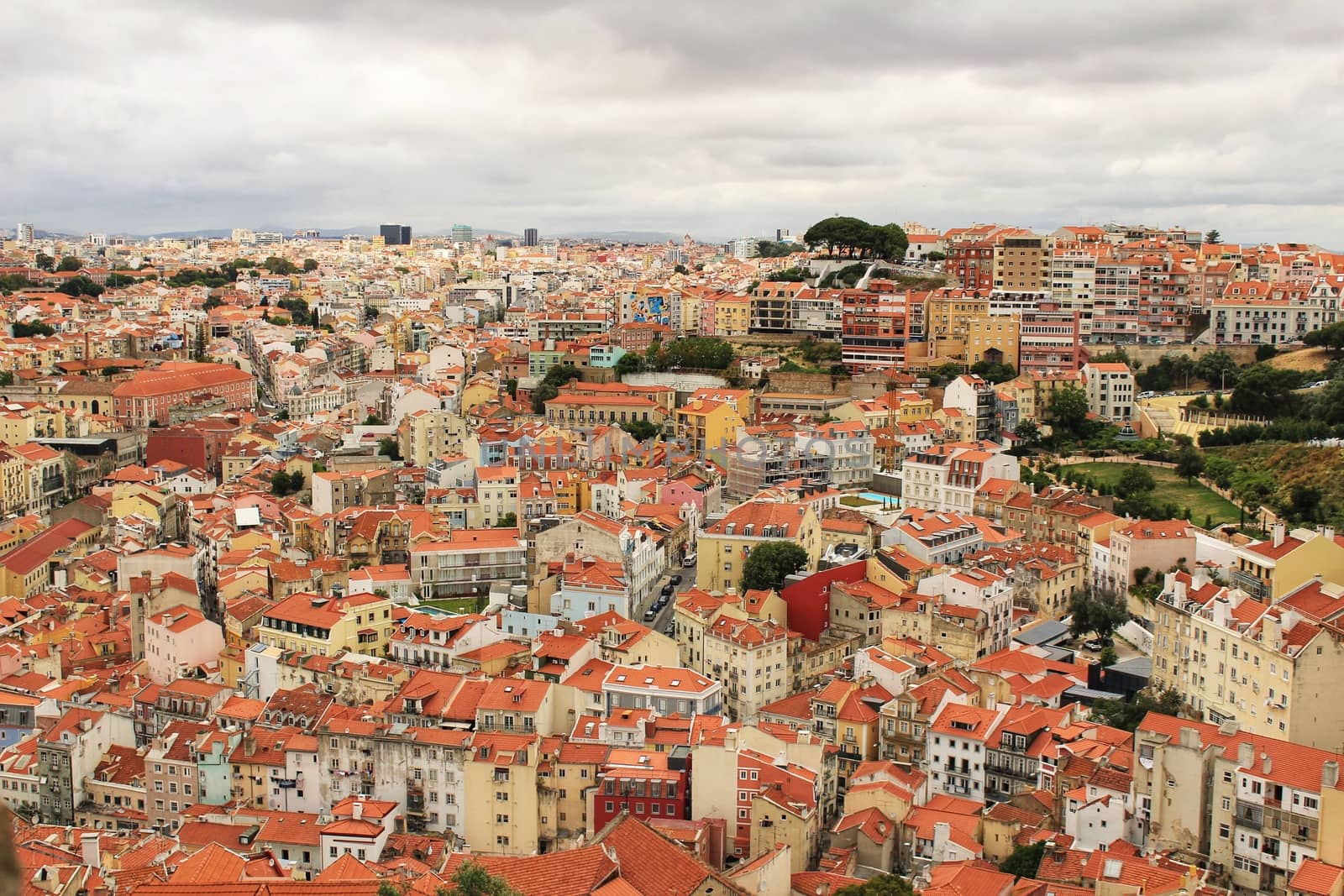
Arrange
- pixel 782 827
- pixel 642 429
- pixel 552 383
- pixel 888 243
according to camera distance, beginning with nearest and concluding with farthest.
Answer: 1. pixel 782 827
2. pixel 642 429
3. pixel 552 383
4. pixel 888 243

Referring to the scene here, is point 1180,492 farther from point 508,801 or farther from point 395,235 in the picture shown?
point 395,235

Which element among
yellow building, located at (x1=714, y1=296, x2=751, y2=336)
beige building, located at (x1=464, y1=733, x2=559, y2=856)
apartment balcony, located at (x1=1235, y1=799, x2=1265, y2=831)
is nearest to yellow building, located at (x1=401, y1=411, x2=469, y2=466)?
yellow building, located at (x1=714, y1=296, x2=751, y2=336)

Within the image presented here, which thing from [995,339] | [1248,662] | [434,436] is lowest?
[1248,662]

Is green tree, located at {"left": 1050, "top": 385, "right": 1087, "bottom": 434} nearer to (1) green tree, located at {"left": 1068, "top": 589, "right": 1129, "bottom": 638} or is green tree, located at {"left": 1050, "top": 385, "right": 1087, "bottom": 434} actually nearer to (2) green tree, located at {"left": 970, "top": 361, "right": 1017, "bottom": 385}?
(2) green tree, located at {"left": 970, "top": 361, "right": 1017, "bottom": 385}

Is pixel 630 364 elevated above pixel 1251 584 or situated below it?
above

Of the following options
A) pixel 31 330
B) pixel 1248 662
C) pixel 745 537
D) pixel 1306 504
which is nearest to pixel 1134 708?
pixel 1248 662

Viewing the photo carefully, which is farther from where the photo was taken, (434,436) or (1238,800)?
(434,436)

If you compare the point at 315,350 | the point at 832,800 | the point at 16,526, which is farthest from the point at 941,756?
the point at 315,350
